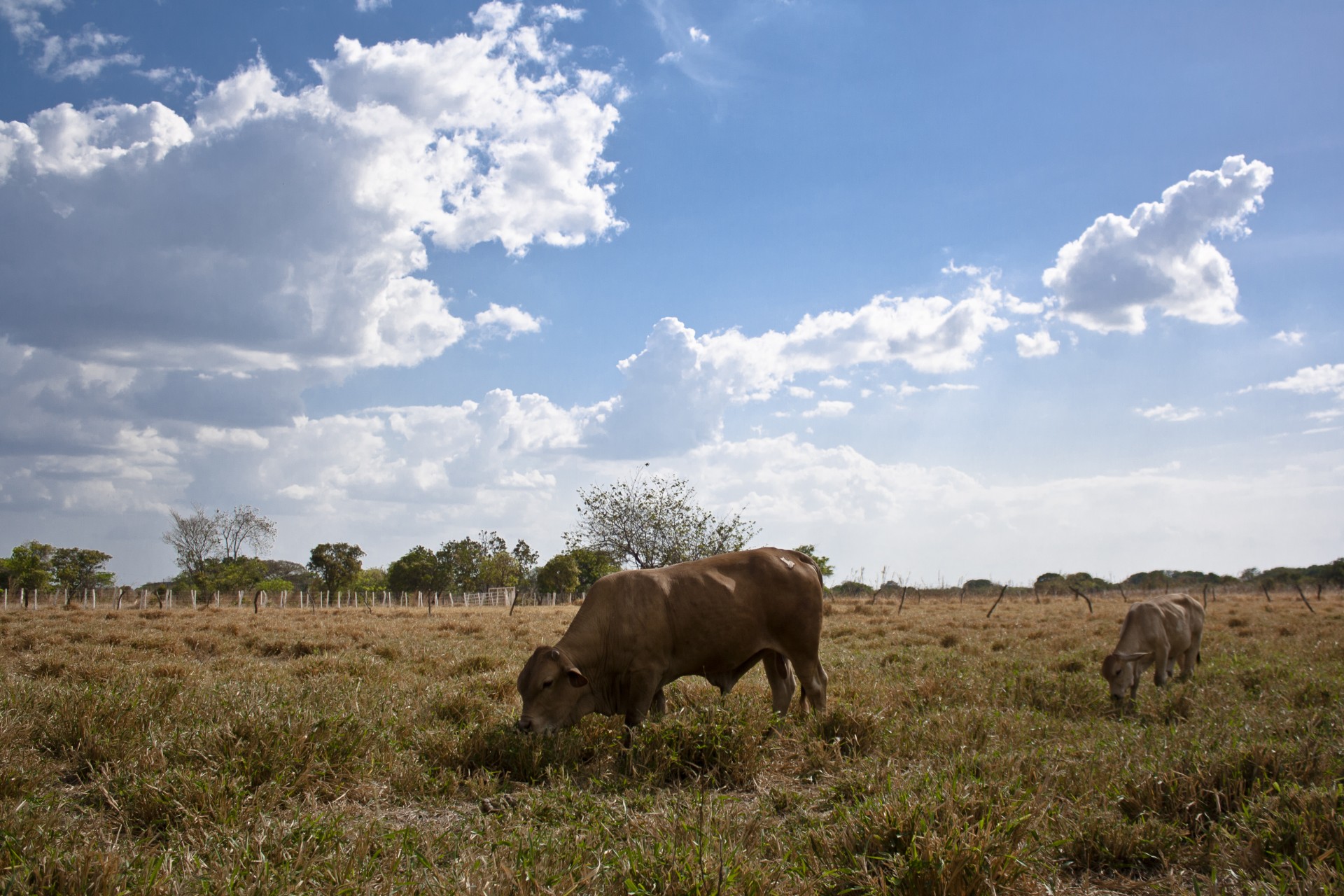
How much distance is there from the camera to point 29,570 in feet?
229

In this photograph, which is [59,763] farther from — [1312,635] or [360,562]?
[360,562]

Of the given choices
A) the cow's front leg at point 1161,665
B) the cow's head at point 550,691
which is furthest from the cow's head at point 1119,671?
the cow's head at point 550,691

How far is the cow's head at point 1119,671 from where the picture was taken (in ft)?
36.1

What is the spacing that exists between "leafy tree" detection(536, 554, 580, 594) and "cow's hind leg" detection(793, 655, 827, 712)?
3268 inches

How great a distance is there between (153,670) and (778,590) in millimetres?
8147

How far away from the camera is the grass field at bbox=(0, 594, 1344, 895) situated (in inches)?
150

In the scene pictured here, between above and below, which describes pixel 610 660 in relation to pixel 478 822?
above

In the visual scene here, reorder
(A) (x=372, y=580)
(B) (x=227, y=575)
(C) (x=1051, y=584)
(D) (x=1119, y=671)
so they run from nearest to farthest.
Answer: (D) (x=1119, y=671) → (C) (x=1051, y=584) → (B) (x=227, y=575) → (A) (x=372, y=580)

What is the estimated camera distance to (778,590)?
336 inches

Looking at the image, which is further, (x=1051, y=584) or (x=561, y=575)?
(x=561, y=575)

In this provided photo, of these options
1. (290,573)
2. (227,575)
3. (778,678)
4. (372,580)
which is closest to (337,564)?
(227,575)

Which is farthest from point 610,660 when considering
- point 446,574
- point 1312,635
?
point 446,574

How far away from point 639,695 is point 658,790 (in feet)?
6.56

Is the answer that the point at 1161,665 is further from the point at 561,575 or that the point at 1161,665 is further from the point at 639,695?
the point at 561,575
